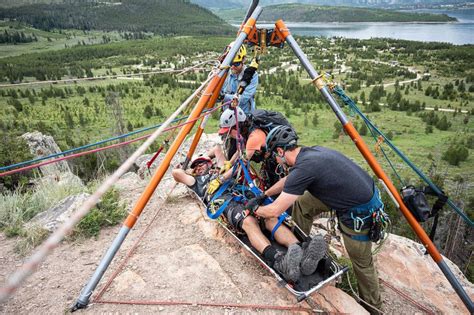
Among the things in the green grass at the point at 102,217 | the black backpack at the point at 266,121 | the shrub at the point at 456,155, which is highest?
the black backpack at the point at 266,121

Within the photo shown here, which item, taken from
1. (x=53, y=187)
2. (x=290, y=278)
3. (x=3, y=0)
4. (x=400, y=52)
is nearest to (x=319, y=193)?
(x=290, y=278)

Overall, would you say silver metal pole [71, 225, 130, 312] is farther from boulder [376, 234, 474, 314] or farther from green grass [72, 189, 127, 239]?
boulder [376, 234, 474, 314]

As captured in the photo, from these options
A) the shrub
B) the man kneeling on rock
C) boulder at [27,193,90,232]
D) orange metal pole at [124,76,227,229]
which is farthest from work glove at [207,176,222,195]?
the shrub

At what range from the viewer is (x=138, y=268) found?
3.96m

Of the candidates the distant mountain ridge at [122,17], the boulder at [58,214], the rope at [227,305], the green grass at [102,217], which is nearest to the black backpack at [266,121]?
the rope at [227,305]

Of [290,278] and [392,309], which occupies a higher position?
[290,278]

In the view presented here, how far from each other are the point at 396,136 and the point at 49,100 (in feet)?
79.8

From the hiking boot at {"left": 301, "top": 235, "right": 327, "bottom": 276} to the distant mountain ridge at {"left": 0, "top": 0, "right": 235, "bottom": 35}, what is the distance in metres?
92.5

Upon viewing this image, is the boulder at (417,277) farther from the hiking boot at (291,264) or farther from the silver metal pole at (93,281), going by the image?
the silver metal pole at (93,281)

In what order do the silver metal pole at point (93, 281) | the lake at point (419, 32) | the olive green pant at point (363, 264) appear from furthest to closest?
1. the lake at point (419, 32)
2. the olive green pant at point (363, 264)
3. the silver metal pole at point (93, 281)

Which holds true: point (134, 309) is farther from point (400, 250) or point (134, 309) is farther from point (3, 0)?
point (3, 0)

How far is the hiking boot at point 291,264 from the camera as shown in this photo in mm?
3402

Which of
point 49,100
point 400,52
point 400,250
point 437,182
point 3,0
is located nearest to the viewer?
point 400,250

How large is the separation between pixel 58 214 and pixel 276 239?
3.54m
